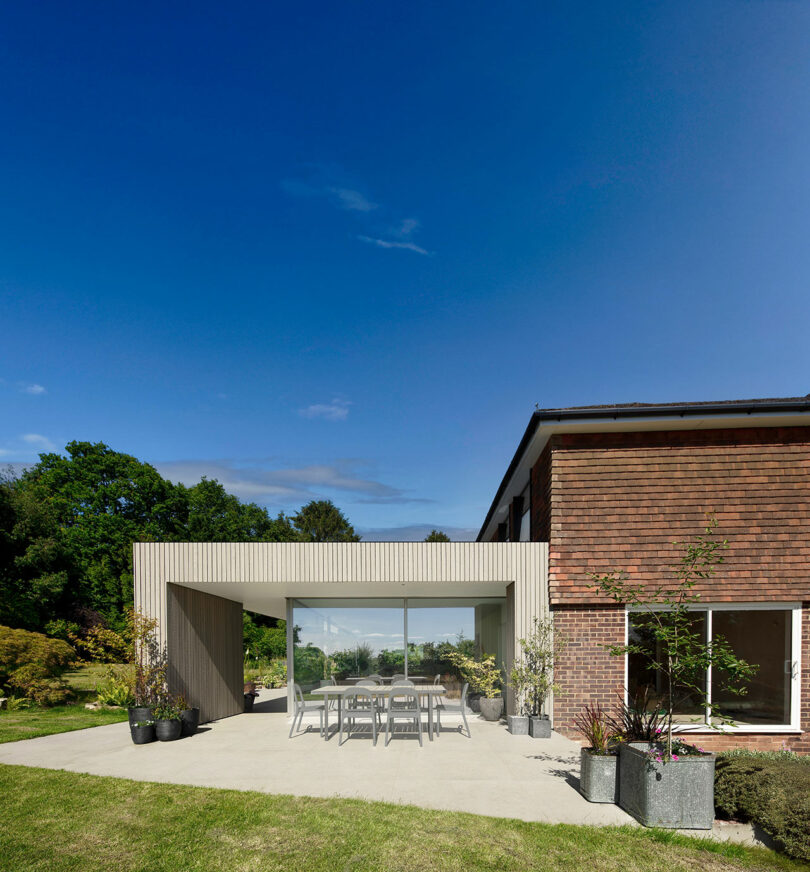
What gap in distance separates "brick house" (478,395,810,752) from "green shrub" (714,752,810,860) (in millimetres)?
3638

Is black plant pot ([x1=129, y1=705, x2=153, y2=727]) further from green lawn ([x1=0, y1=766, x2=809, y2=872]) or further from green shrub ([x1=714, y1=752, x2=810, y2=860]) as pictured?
green shrub ([x1=714, y1=752, x2=810, y2=860])

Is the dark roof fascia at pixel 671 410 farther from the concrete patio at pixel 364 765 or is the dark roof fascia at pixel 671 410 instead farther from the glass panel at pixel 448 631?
the concrete patio at pixel 364 765

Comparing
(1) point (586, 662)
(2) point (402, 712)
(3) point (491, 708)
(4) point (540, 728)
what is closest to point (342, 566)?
(2) point (402, 712)

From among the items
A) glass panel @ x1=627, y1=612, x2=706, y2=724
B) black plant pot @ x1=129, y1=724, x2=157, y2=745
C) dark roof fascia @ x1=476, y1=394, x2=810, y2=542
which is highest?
dark roof fascia @ x1=476, y1=394, x2=810, y2=542

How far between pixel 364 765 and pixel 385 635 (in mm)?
4868

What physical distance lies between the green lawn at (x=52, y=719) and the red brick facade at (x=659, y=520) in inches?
350

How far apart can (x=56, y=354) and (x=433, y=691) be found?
24047mm

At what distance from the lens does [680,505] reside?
9.64 m

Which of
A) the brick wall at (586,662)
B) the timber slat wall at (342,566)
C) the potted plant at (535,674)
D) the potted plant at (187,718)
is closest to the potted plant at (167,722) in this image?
the potted plant at (187,718)

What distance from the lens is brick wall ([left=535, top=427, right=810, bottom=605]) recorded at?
9.38 m

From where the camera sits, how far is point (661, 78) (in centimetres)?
1062

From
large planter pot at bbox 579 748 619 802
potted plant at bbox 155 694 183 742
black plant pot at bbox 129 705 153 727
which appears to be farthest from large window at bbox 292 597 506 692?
large planter pot at bbox 579 748 619 802

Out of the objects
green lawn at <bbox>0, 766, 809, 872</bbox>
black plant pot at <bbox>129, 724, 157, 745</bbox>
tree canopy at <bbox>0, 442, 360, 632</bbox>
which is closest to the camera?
green lawn at <bbox>0, 766, 809, 872</bbox>

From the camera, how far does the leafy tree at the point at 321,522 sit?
1705 inches
